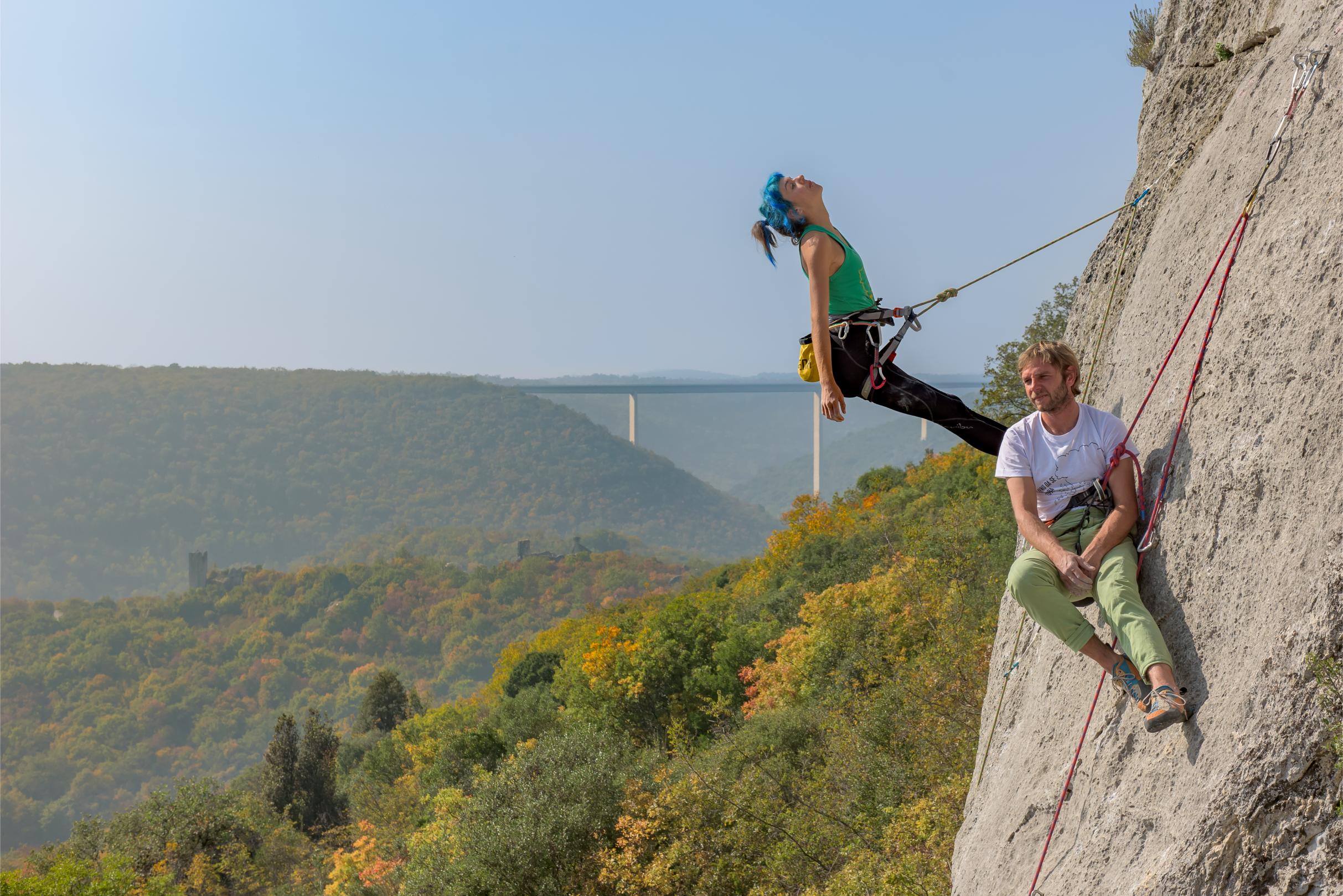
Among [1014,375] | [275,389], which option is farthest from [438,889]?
[275,389]

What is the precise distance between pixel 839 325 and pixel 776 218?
68 centimetres

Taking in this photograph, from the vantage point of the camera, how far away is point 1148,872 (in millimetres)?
3316

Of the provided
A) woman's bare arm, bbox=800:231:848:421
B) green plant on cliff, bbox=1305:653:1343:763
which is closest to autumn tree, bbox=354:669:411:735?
woman's bare arm, bbox=800:231:848:421

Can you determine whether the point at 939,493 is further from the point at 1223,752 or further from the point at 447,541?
the point at 447,541

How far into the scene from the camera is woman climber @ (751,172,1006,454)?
4.86m

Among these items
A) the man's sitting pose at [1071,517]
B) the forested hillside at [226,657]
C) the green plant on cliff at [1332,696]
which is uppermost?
the man's sitting pose at [1071,517]

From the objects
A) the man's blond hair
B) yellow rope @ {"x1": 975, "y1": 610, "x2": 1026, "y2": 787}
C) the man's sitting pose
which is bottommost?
yellow rope @ {"x1": 975, "y1": 610, "x2": 1026, "y2": 787}

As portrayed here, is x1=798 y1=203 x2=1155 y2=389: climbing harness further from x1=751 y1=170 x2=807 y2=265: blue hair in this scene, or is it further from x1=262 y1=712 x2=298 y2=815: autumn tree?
x1=262 y1=712 x2=298 y2=815: autumn tree

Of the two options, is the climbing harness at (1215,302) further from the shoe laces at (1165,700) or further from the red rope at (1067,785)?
the shoe laces at (1165,700)

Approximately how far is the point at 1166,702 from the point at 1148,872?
621mm

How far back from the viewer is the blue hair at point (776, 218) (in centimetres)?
489

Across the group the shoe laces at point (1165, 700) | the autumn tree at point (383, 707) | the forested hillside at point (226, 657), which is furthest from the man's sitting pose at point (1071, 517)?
the forested hillside at point (226, 657)

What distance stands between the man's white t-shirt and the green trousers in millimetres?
114

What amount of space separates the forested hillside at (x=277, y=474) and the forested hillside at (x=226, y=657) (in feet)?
97.0
